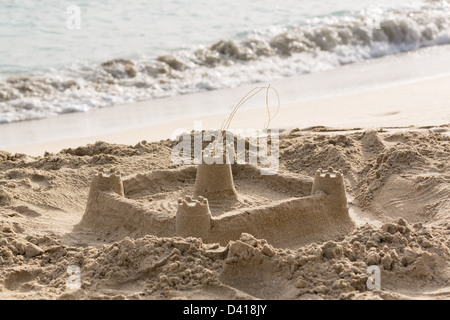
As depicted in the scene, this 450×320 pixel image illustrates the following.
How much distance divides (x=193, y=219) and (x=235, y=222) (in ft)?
0.85

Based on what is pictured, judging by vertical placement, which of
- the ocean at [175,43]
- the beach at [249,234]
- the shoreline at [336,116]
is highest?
the ocean at [175,43]

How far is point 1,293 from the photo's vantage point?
3.50 meters

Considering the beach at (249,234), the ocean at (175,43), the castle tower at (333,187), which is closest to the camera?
the beach at (249,234)

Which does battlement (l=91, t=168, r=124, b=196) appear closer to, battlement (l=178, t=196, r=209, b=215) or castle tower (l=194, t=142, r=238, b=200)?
castle tower (l=194, t=142, r=238, b=200)

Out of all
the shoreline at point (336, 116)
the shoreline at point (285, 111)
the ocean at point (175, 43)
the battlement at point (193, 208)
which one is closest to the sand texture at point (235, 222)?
the battlement at point (193, 208)

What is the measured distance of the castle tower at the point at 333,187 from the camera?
430 centimetres

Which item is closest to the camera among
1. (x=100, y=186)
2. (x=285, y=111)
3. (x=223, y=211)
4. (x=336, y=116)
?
(x=223, y=211)

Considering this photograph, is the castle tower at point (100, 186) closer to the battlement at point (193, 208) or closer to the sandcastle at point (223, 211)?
the sandcastle at point (223, 211)

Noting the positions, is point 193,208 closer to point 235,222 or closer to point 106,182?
point 235,222

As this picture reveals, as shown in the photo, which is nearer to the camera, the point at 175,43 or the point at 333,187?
the point at 333,187

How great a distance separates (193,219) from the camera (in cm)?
386

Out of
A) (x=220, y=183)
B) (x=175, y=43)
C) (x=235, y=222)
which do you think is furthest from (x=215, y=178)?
(x=175, y=43)

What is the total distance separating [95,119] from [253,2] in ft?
23.5

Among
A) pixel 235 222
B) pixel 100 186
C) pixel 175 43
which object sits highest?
pixel 175 43
